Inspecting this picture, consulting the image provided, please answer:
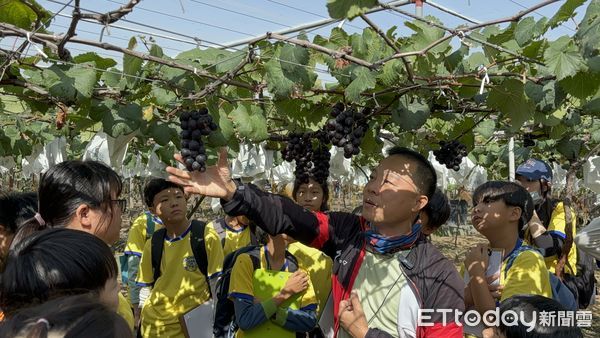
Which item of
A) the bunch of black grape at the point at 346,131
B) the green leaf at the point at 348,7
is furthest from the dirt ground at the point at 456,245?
the green leaf at the point at 348,7

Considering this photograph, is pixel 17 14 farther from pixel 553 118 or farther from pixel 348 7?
pixel 553 118

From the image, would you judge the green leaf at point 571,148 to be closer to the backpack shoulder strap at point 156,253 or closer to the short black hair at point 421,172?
the short black hair at point 421,172

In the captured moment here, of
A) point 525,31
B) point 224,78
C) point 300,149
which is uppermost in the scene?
point 525,31

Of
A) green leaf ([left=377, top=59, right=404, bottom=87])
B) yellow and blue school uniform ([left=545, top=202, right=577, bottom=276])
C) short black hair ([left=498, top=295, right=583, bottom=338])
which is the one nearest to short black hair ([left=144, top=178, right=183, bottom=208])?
green leaf ([left=377, top=59, right=404, bottom=87])

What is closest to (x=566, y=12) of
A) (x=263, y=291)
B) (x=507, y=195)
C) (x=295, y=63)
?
(x=507, y=195)

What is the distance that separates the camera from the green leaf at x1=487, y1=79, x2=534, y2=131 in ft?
7.55

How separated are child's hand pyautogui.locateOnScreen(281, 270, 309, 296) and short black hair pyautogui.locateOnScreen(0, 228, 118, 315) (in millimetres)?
1330

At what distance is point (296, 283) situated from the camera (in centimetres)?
263

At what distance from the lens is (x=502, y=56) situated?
250 cm

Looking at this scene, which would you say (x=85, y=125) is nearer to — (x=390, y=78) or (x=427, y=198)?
(x=390, y=78)

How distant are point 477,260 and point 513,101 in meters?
0.75

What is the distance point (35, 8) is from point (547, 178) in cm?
378

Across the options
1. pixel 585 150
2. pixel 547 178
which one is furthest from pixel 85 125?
pixel 585 150

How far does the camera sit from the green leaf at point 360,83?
2002mm
